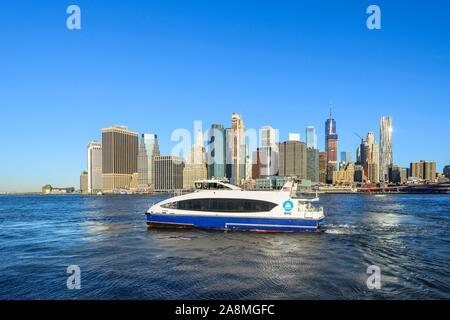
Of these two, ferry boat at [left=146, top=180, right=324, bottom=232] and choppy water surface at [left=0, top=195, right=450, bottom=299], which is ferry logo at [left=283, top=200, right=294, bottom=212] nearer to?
ferry boat at [left=146, top=180, right=324, bottom=232]

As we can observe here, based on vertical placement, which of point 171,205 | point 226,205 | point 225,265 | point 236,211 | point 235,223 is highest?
point 226,205

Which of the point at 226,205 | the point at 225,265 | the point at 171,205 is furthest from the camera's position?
the point at 171,205

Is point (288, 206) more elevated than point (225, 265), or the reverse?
point (288, 206)

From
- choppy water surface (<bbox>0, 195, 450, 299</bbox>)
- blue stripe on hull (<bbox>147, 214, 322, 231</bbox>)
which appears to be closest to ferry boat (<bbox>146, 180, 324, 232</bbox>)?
blue stripe on hull (<bbox>147, 214, 322, 231</bbox>)

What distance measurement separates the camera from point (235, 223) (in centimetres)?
3462

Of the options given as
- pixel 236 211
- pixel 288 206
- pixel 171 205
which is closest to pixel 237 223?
pixel 236 211

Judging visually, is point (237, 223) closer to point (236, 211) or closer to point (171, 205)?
point (236, 211)

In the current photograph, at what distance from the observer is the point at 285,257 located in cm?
2427

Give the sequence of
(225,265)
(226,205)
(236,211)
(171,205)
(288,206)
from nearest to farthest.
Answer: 1. (225,265)
2. (288,206)
3. (236,211)
4. (226,205)
5. (171,205)

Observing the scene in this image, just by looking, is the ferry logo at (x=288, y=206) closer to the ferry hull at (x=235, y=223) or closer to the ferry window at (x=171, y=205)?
the ferry hull at (x=235, y=223)

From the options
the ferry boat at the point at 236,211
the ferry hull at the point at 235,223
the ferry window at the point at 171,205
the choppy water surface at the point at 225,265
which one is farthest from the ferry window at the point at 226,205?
the choppy water surface at the point at 225,265

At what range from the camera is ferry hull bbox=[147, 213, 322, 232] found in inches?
1326

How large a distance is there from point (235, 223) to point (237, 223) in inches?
9.0
